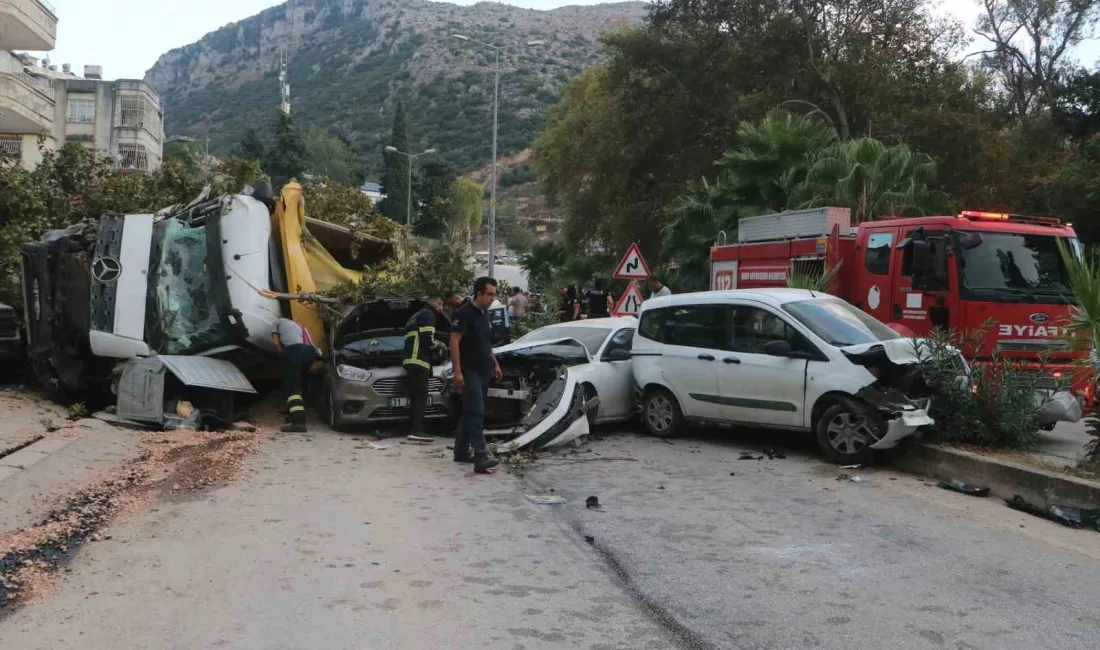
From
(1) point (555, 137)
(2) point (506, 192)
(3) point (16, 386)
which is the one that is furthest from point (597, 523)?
(2) point (506, 192)

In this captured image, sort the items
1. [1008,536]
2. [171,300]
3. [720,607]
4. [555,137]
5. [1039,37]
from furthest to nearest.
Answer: [555,137], [1039,37], [171,300], [1008,536], [720,607]

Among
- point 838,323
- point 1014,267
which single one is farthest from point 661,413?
point 1014,267

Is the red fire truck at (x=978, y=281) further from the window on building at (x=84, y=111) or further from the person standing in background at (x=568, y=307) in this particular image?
the window on building at (x=84, y=111)

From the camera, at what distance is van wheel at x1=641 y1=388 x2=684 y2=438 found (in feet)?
35.4

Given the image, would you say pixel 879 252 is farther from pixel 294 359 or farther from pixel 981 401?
pixel 294 359

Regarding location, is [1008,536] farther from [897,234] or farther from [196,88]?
[196,88]

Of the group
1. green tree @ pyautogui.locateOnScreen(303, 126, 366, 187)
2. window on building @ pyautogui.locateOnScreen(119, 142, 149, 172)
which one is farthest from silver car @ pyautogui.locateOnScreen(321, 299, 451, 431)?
green tree @ pyautogui.locateOnScreen(303, 126, 366, 187)

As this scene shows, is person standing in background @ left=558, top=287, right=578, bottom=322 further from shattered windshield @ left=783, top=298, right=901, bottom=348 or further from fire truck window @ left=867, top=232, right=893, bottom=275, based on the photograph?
shattered windshield @ left=783, top=298, right=901, bottom=348

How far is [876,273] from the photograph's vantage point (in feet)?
39.1

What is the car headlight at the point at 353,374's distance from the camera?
36.9 feet

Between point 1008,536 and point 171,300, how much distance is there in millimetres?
9547

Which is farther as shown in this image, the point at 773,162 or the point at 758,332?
the point at 773,162

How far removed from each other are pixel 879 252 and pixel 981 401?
3523 mm

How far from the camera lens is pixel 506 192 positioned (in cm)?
9481
